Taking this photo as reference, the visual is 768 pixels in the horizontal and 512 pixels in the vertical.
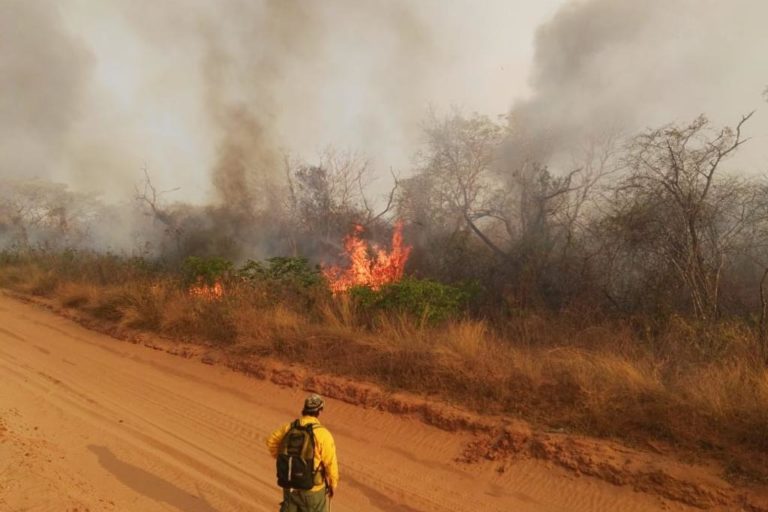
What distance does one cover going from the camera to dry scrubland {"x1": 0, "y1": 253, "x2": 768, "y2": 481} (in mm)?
4988

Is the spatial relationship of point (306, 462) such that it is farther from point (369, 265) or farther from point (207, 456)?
point (369, 265)

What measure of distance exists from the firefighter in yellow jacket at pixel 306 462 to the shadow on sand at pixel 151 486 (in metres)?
1.45

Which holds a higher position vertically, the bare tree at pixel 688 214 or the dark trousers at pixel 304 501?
the bare tree at pixel 688 214

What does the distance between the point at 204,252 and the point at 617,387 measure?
14.3 meters

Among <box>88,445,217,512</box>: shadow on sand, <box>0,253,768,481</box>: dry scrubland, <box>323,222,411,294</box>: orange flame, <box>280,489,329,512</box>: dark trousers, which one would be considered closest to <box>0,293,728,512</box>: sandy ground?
<box>88,445,217,512</box>: shadow on sand

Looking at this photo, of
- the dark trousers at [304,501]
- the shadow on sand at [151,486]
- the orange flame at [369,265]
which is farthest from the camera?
the orange flame at [369,265]

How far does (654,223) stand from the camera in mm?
9453

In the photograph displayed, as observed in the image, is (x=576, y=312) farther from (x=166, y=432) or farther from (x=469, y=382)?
(x=166, y=432)

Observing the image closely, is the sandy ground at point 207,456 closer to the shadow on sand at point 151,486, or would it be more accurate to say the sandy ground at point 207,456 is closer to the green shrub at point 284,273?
the shadow on sand at point 151,486

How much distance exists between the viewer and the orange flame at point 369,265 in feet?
38.4

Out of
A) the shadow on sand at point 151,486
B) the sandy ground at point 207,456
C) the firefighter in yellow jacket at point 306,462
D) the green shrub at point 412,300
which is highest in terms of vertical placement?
the green shrub at point 412,300

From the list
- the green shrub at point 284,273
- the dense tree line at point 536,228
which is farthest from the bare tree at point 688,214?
the green shrub at point 284,273

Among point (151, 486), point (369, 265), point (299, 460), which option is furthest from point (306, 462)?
point (369, 265)

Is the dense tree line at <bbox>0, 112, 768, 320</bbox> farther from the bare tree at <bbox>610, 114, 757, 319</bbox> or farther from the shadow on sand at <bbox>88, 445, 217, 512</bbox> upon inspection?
the shadow on sand at <bbox>88, 445, 217, 512</bbox>
